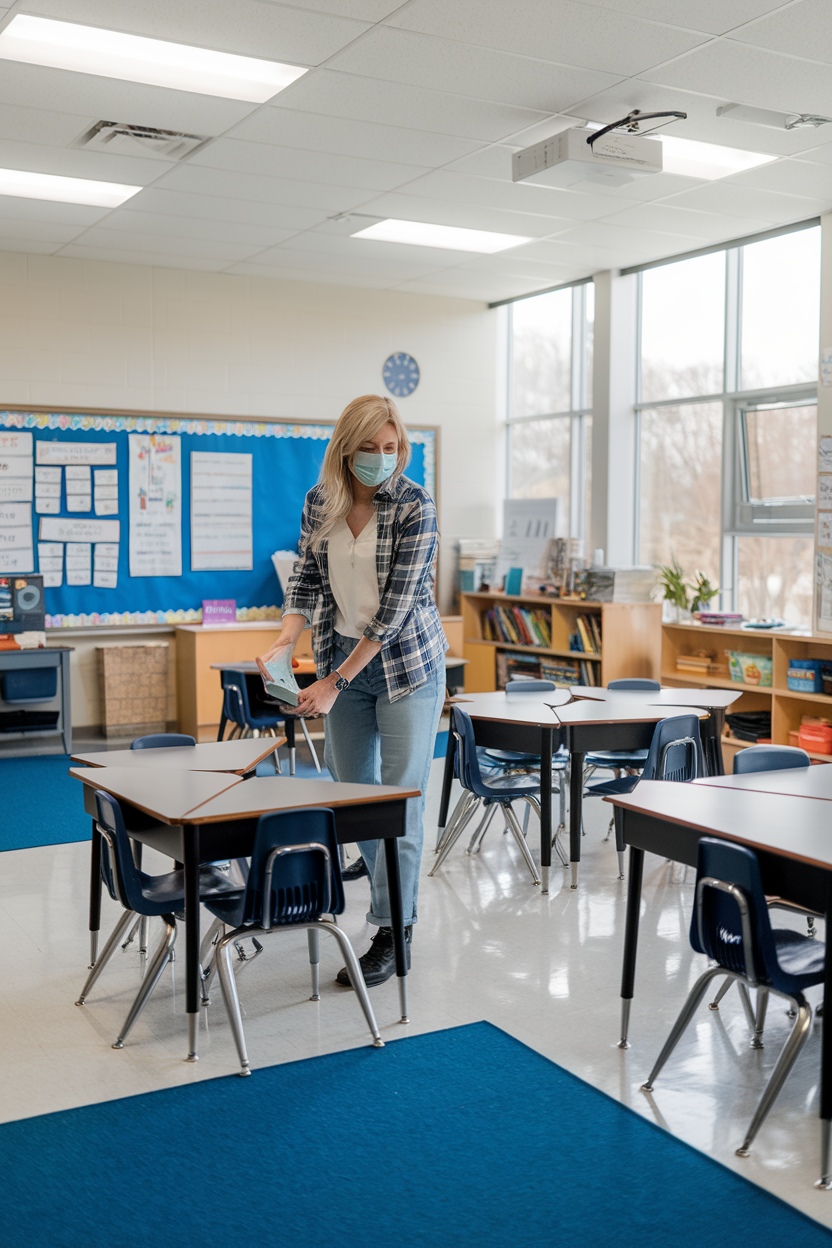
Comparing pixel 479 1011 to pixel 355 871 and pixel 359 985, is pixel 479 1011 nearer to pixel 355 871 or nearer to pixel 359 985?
pixel 359 985

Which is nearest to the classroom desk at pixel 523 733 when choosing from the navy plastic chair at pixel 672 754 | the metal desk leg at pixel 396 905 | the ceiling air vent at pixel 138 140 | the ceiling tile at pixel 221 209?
the navy plastic chair at pixel 672 754

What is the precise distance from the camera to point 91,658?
26.7 ft

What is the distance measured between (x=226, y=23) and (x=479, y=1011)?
353cm

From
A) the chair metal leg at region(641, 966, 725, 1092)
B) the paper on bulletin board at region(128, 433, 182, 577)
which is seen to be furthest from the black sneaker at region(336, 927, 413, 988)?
the paper on bulletin board at region(128, 433, 182, 577)

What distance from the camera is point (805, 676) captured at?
259 inches

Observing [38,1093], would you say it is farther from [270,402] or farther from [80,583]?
[270,402]

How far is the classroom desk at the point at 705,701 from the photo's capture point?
516 cm

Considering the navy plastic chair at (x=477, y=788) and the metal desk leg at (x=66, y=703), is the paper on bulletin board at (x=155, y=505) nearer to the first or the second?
the metal desk leg at (x=66, y=703)

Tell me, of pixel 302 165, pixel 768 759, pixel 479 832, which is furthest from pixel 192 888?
pixel 302 165

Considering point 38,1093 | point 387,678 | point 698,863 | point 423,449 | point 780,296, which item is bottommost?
point 38,1093

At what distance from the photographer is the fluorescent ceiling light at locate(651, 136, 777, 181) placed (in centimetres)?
556

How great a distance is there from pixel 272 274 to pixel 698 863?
6.66 meters

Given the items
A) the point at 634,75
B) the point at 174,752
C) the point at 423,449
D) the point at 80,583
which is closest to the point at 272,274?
the point at 423,449

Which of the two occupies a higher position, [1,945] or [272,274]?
[272,274]
